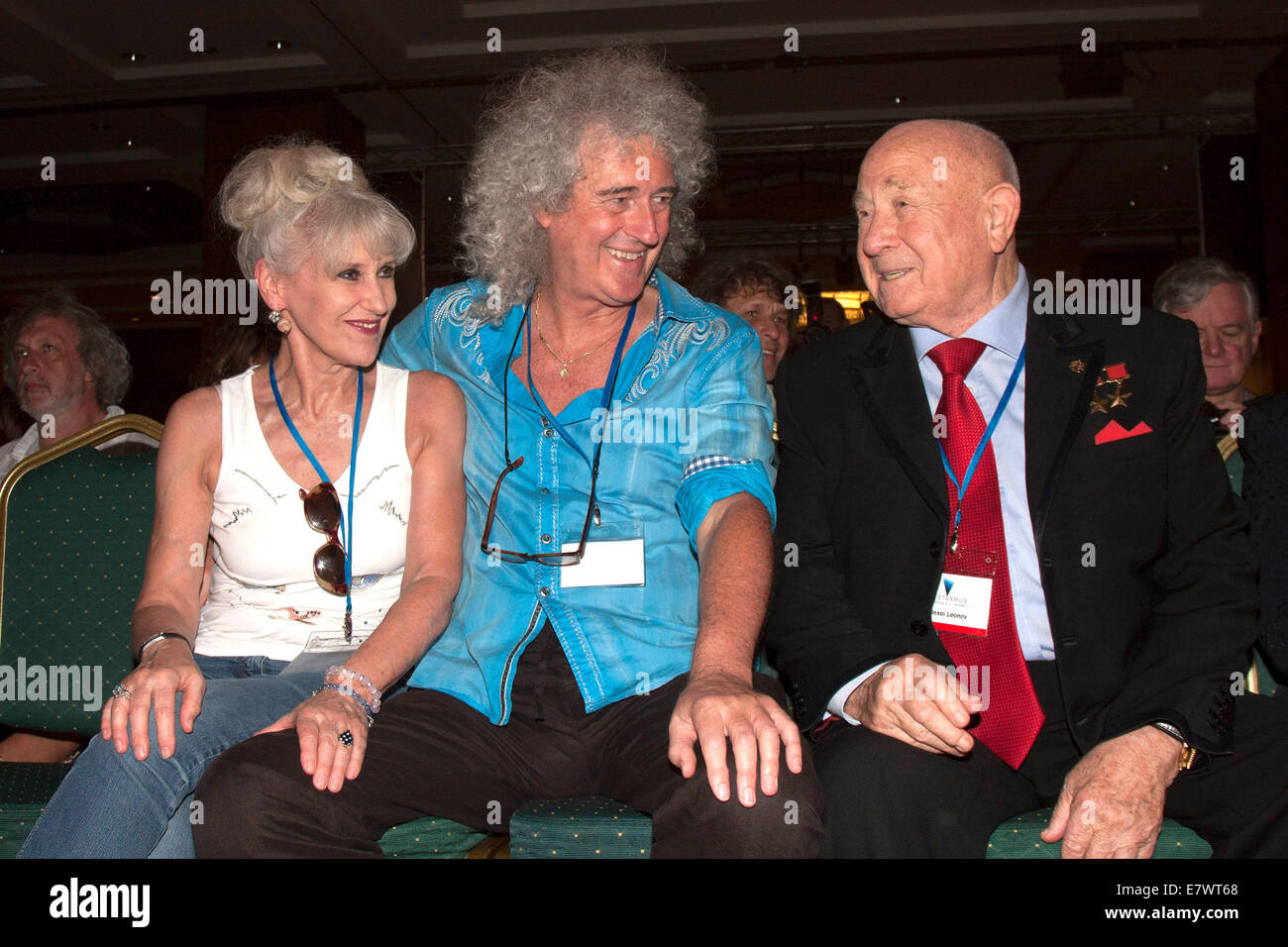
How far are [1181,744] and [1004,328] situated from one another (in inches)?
29.5

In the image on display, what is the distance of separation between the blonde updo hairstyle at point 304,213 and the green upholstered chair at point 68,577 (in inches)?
27.7

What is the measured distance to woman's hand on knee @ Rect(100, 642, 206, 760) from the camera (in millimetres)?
1518

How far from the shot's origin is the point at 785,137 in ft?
31.2

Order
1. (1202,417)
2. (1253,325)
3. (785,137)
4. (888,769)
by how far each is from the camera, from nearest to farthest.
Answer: (888,769) < (1202,417) < (1253,325) < (785,137)

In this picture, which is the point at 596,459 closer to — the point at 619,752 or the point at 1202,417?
the point at 619,752

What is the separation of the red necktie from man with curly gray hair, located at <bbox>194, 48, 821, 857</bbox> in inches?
12.8

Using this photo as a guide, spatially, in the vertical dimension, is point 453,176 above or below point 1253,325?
above

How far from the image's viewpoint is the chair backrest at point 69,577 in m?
2.26

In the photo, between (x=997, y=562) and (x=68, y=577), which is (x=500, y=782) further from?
(x=68, y=577)

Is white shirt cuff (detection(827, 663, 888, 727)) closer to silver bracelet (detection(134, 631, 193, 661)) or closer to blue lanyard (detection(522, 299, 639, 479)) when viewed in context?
blue lanyard (detection(522, 299, 639, 479))

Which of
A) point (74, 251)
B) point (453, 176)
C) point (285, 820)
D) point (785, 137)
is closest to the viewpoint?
point (285, 820)

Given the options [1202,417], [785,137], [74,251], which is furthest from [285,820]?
[74,251]

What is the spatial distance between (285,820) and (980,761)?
3.46 ft
